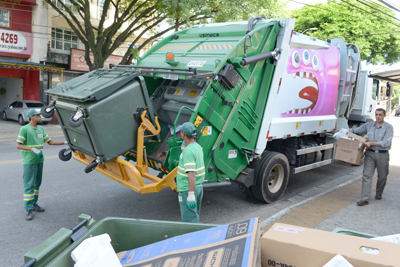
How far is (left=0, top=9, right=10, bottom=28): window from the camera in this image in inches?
708

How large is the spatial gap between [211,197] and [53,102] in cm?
309

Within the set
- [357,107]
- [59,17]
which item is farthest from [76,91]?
[59,17]

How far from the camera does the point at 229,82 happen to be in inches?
183

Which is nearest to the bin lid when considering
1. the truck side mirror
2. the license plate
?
the license plate

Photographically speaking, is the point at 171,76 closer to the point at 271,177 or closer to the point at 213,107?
the point at 213,107

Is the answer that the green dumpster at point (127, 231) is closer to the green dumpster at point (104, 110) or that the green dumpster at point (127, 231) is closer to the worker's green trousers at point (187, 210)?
the worker's green trousers at point (187, 210)

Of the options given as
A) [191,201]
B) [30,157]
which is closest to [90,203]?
[30,157]

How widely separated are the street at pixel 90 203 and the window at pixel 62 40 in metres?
14.6

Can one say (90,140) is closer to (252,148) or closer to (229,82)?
(229,82)

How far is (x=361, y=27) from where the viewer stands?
23656mm

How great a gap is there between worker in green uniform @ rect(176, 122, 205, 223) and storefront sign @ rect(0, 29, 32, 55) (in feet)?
59.7

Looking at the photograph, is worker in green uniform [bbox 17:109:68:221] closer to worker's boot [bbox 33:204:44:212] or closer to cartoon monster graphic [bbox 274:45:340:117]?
worker's boot [bbox 33:204:44:212]

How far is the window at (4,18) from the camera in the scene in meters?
18.0

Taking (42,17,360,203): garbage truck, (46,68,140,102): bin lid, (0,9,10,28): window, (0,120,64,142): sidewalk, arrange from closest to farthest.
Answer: (46,68,140,102): bin lid, (42,17,360,203): garbage truck, (0,120,64,142): sidewalk, (0,9,10,28): window
